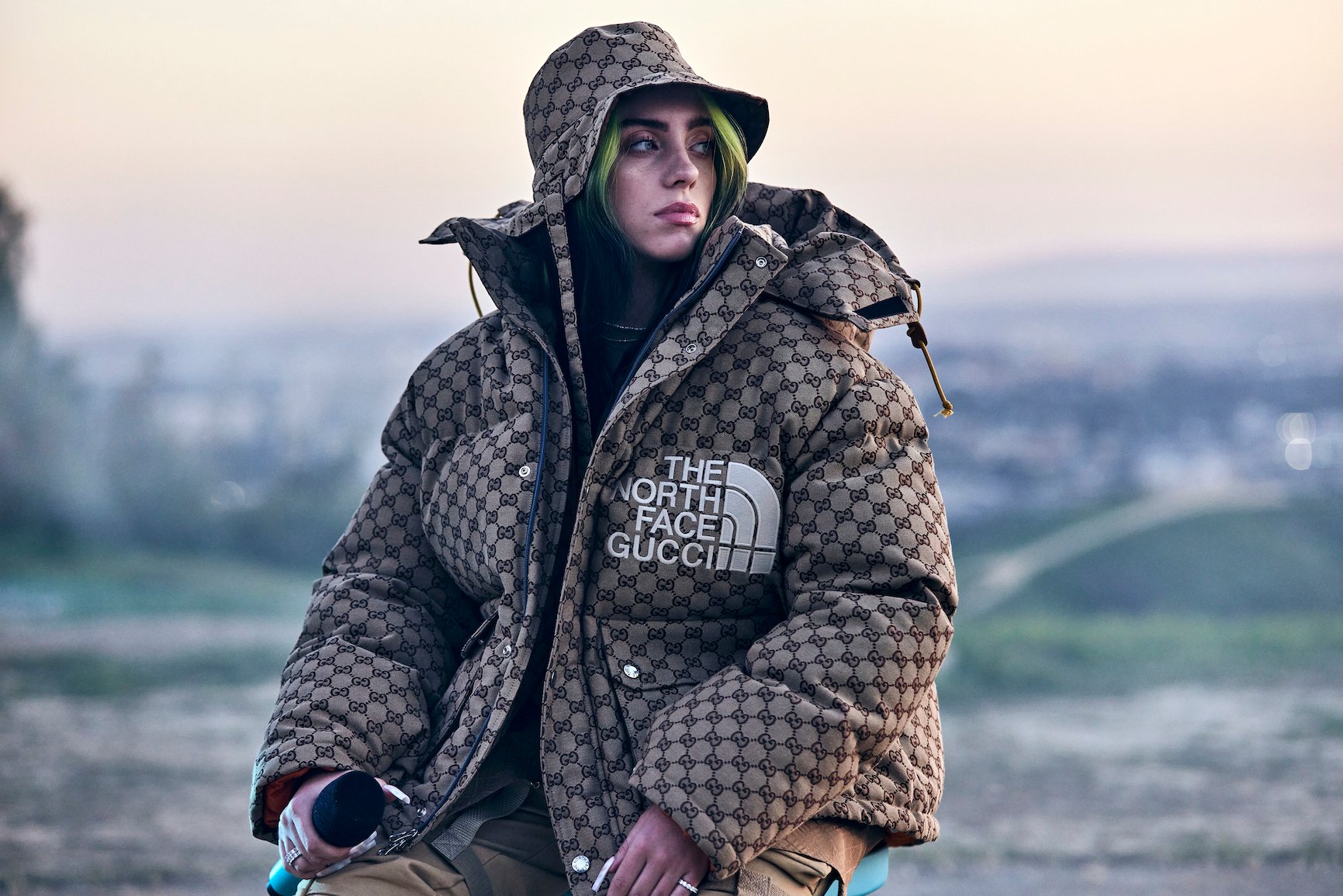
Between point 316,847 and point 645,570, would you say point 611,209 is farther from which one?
point 316,847

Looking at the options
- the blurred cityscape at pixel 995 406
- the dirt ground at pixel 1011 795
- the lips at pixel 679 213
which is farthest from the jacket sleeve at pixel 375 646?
the blurred cityscape at pixel 995 406

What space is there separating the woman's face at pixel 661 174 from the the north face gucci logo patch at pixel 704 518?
29 cm

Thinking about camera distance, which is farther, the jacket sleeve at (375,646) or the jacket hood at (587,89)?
the jacket hood at (587,89)

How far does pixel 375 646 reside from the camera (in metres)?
1.60

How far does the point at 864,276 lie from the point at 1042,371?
151 inches

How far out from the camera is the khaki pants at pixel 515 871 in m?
1.37

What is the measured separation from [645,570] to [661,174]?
18.4 inches

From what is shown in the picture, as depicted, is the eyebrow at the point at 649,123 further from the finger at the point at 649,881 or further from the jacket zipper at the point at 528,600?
the finger at the point at 649,881

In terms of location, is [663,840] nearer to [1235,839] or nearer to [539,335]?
[539,335]

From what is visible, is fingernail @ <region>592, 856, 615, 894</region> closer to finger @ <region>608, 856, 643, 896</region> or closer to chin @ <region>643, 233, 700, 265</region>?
finger @ <region>608, 856, 643, 896</region>

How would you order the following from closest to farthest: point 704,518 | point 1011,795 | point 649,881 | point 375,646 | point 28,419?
Result: 1. point 649,881
2. point 704,518
3. point 375,646
4. point 1011,795
5. point 28,419

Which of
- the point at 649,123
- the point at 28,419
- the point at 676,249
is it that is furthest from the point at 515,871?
the point at 28,419

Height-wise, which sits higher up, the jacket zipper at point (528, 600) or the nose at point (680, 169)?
the nose at point (680, 169)

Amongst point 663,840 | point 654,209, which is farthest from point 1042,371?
point 663,840
